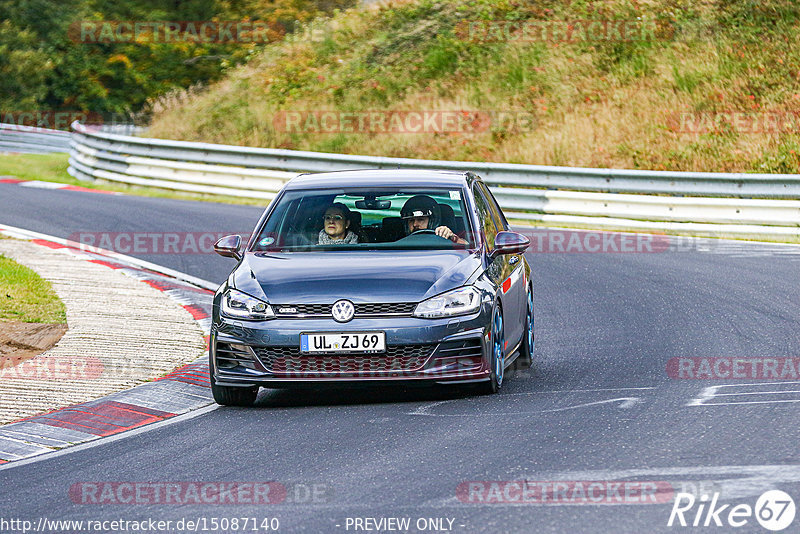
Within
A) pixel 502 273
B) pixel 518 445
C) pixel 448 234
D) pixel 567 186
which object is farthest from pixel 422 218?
pixel 567 186

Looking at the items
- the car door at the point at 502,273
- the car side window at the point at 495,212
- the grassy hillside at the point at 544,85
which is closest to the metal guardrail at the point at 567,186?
the grassy hillside at the point at 544,85

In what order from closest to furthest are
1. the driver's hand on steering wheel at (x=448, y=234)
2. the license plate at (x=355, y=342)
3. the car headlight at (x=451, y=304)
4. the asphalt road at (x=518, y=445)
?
the asphalt road at (x=518, y=445) < the license plate at (x=355, y=342) < the car headlight at (x=451, y=304) < the driver's hand on steering wheel at (x=448, y=234)

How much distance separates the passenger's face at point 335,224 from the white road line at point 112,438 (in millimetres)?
1547

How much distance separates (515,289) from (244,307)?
2.20 m

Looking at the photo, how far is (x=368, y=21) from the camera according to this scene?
37375 mm

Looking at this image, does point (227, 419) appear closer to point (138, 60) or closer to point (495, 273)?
point (495, 273)

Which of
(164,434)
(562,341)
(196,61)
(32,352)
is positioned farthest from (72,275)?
(196,61)

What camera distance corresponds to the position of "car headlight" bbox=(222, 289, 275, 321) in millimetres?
8367

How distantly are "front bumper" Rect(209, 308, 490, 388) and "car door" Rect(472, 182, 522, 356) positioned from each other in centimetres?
64

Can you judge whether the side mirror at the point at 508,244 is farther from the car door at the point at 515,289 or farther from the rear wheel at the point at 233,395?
the rear wheel at the point at 233,395

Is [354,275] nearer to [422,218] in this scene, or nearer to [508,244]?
[422,218]

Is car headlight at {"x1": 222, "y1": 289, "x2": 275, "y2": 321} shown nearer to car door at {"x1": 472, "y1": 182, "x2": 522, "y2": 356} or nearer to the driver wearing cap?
the driver wearing cap

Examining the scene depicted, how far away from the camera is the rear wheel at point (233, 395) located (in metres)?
8.67

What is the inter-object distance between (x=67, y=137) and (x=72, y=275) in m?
27.0
